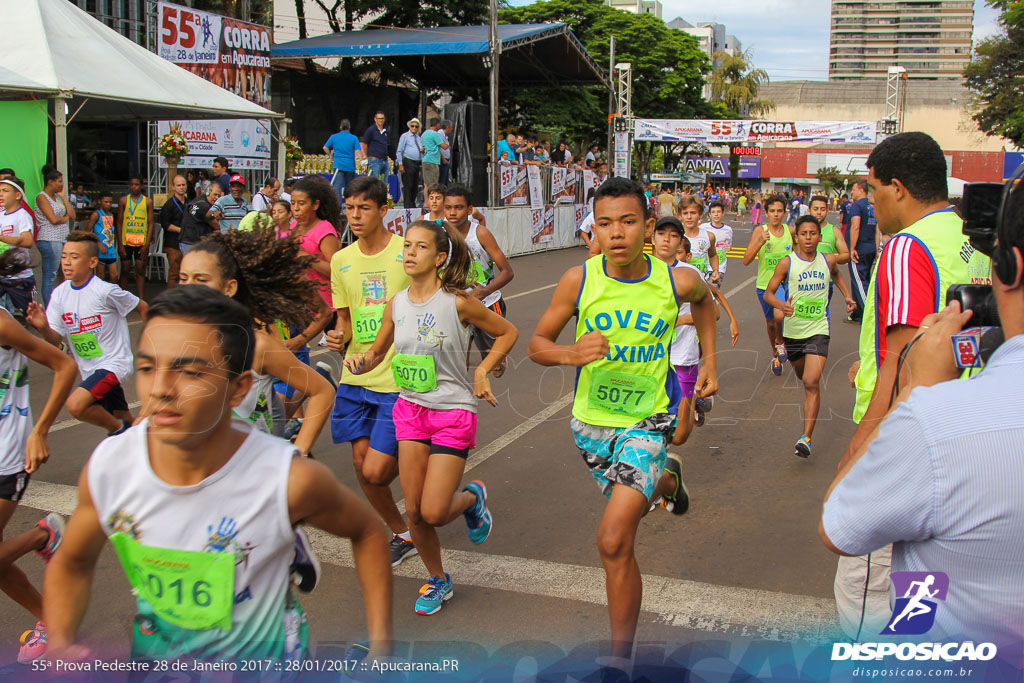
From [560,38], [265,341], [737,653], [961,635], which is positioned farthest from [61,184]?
[560,38]

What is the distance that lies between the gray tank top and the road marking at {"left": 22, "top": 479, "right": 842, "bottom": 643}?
87cm

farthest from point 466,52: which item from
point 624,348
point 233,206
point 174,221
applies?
point 624,348

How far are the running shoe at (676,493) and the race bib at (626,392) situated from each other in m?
0.42

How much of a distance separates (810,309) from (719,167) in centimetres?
8377

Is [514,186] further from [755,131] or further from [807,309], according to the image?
[807,309]

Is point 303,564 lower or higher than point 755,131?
lower

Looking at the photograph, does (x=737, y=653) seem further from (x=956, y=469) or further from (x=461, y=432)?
(x=956, y=469)

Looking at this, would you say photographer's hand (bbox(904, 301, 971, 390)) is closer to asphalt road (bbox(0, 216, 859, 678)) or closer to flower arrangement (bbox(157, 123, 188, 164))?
asphalt road (bbox(0, 216, 859, 678))

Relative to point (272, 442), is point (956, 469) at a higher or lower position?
higher

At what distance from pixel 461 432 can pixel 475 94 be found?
28.7 meters

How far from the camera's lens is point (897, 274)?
3.00 metres

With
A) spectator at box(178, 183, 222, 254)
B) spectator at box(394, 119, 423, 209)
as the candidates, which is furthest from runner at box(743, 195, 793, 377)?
spectator at box(394, 119, 423, 209)

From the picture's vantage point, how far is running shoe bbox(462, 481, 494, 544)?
4.16m

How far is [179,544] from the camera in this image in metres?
1.95
